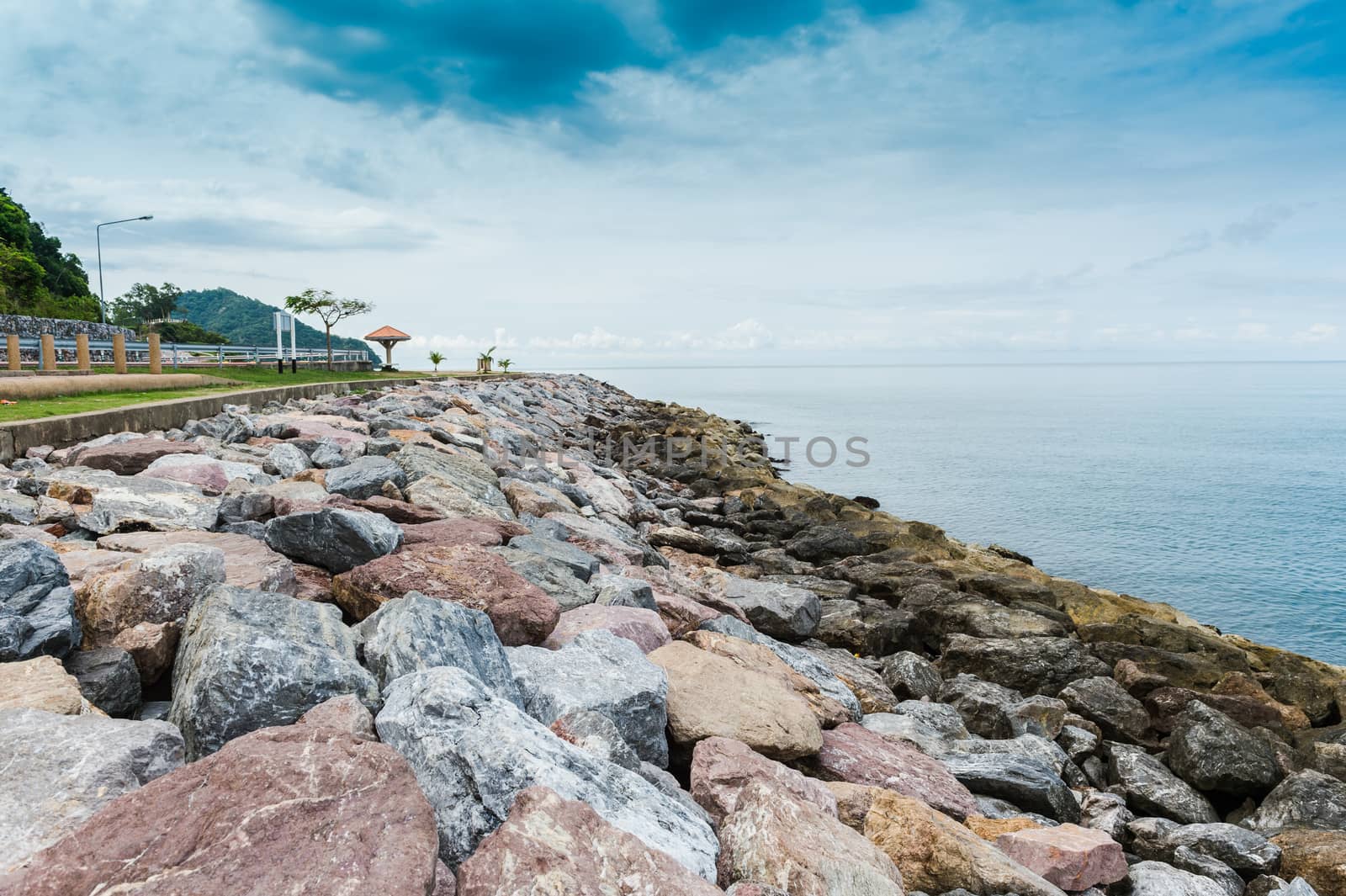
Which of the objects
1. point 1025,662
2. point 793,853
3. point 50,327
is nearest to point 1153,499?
point 1025,662

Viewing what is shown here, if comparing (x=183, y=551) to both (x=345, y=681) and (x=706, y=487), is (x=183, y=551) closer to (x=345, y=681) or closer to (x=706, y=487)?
(x=345, y=681)

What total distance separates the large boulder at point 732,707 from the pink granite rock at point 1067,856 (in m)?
1.04

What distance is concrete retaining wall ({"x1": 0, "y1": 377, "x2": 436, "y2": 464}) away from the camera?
26.6 feet

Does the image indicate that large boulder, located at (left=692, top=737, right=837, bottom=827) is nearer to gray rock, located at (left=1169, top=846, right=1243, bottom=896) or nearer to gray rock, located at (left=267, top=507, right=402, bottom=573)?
gray rock, located at (left=267, top=507, right=402, bottom=573)

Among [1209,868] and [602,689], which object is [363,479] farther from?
[1209,868]

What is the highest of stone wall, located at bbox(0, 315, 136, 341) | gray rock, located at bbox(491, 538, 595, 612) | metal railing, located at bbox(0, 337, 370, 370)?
stone wall, located at bbox(0, 315, 136, 341)

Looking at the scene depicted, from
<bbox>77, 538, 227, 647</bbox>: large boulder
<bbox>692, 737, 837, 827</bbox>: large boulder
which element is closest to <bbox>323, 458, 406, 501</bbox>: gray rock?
<bbox>77, 538, 227, 647</bbox>: large boulder

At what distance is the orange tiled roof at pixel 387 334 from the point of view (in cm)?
4047

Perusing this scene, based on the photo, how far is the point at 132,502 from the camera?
5.38 meters

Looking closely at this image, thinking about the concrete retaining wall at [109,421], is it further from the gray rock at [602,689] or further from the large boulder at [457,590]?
the gray rock at [602,689]

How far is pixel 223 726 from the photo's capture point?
108 inches

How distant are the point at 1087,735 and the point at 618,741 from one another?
476 centimetres

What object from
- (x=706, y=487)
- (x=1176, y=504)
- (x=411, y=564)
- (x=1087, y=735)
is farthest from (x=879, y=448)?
(x=411, y=564)

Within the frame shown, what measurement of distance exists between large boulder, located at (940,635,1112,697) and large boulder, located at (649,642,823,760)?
4253 mm
